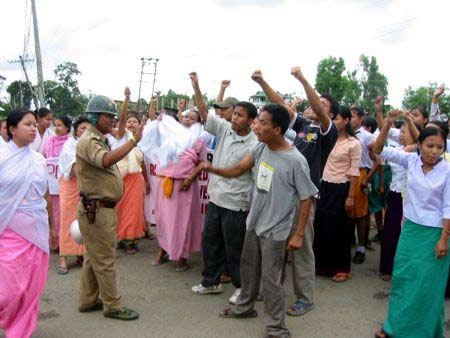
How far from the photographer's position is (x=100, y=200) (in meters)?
3.67

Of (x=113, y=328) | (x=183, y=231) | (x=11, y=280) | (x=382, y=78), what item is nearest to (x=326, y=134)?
(x=183, y=231)

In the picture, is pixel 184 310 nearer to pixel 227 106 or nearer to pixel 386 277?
pixel 227 106

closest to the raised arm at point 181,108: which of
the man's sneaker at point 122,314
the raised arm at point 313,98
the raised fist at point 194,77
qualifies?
the raised fist at point 194,77

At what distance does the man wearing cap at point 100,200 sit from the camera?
362cm

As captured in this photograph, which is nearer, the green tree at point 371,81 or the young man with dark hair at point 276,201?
the young man with dark hair at point 276,201

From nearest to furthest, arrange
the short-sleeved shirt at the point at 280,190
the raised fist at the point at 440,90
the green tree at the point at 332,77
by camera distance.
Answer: the short-sleeved shirt at the point at 280,190 → the raised fist at the point at 440,90 → the green tree at the point at 332,77

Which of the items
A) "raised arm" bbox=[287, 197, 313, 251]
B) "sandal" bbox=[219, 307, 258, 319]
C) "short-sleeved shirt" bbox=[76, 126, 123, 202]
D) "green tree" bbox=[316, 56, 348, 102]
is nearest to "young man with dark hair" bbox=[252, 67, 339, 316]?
"sandal" bbox=[219, 307, 258, 319]

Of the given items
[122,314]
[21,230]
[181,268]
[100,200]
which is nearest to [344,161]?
[181,268]

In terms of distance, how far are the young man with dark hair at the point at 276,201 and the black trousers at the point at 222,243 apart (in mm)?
622

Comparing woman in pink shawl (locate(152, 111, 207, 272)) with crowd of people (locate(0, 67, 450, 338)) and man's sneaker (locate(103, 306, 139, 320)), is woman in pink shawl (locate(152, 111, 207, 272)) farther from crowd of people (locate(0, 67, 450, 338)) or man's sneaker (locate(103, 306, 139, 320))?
man's sneaker (locate(103, 306, 139, 320))

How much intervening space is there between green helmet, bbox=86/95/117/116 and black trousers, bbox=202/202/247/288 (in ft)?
4.63

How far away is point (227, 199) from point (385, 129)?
1.55 m

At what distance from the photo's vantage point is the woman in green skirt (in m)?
3.23

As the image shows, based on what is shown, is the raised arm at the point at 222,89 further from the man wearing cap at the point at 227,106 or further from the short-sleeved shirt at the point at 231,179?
the short-sleeved shirt at the point at 231,179
